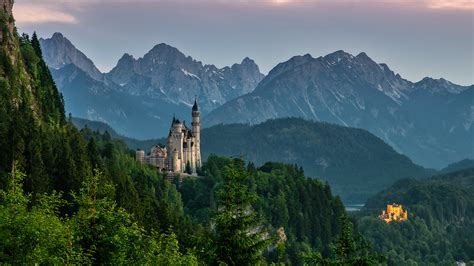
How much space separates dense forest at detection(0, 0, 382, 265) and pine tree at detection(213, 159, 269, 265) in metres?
0.05

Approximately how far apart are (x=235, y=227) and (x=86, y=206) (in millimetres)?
15427

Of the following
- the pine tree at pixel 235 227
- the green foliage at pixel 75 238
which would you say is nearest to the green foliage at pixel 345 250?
the pine tree at pixel 235 227

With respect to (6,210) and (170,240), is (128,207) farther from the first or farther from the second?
(6,210)

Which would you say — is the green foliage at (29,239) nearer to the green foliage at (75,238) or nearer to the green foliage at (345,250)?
the green foliage at (75,238)

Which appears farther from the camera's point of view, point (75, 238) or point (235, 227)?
point (75, 238)

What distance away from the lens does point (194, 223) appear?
182 metres

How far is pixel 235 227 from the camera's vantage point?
44.0 meters

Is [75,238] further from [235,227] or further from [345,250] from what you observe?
[345,250]

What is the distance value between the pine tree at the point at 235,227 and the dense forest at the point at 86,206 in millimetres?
48

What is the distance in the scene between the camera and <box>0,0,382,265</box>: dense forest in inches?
1735

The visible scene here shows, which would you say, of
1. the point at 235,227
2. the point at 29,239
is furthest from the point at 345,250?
the point at 29,239

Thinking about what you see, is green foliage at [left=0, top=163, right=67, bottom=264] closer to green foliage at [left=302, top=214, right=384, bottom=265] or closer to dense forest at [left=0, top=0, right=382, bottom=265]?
dense forest at [left=0, top=0, right=382, bottom=265]

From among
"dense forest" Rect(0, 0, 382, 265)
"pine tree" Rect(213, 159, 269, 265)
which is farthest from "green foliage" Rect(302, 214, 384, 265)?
"pine tree" Rect(213, 159, 269, 265)

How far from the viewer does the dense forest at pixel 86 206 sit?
4406 centimetres
